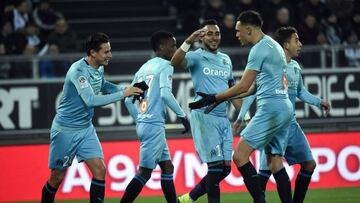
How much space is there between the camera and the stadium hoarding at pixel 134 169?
1438 centimetres

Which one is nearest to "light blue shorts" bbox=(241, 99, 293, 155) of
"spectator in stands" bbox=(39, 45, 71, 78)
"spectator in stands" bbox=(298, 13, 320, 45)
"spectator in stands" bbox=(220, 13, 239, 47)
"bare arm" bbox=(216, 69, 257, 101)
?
"bare arm" bbox=(216, 69, 257, 101)

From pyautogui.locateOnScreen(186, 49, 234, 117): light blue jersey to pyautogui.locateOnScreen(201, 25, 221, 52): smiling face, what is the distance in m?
0.07

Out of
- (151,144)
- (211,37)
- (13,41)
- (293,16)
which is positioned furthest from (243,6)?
(151,144)

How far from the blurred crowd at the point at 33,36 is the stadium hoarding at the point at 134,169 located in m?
1.57

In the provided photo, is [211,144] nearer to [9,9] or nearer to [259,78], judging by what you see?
[259,78]

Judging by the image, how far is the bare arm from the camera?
9916 mm

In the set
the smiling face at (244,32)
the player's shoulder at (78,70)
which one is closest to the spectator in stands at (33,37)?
the player's shoulder at (78,70)

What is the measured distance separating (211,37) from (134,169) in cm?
411

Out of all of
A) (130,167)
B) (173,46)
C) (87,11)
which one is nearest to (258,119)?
(173,46)

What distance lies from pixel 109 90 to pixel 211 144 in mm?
1400

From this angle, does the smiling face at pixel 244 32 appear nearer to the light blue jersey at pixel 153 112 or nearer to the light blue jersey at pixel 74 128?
the light blue jersey at pixel 153 112

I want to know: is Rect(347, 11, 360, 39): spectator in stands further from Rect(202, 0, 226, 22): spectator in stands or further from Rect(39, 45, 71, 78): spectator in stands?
Rect(39, 45, 71, 78): spectator in stands

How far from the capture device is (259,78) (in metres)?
10.2

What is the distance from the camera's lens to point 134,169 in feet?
48.3
